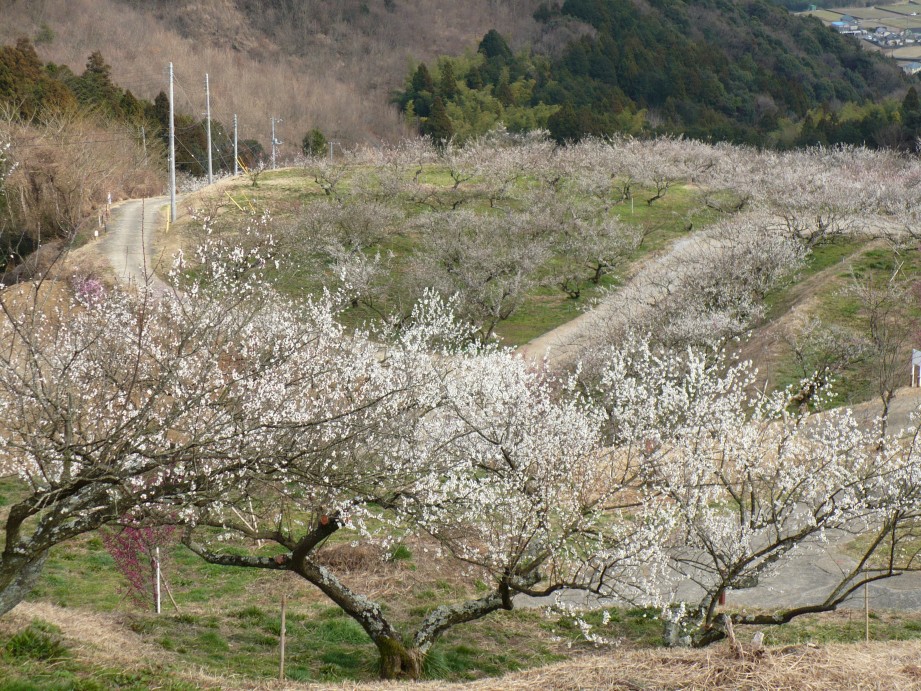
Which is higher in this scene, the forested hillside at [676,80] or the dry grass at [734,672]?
the forested hillside at [676,80]

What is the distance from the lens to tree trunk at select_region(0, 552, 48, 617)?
6.06 m

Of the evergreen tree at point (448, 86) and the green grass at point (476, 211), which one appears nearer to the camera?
the green grass at point (476, 211)

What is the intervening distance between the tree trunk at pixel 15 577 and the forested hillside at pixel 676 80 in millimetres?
58353

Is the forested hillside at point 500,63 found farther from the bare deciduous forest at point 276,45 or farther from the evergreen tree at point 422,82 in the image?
the evergreen tree at point 422,82

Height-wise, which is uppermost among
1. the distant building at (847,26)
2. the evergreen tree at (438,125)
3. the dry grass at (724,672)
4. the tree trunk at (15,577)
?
the distant building at (847,26)

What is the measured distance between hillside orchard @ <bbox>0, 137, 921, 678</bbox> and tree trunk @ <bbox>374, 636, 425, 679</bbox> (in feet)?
0.08

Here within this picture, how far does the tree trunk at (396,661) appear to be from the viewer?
28.1 ft

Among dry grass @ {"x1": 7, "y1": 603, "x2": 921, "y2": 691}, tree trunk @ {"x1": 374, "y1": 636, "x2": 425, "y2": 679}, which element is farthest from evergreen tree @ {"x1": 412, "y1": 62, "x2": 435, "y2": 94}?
dry grass @ {"x1": 7, "y1": 603, "x2": 921, "y2": 691}

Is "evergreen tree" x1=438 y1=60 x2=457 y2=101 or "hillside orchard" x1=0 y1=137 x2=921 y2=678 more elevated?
"evergreen tree" x1=438 y1=60 x2=457 y2=101

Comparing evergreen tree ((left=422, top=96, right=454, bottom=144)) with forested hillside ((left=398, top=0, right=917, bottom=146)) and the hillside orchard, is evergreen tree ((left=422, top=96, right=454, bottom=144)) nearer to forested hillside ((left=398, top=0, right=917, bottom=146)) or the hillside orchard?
forested hillside ((left=398, top=0, right=917, bottom=146))

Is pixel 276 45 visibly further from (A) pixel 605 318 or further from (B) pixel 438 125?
(A) pixel 605 318

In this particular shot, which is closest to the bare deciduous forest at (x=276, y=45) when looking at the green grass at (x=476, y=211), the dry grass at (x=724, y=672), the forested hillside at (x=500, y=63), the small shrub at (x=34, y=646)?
the forested hillside at (x=500, y=63)

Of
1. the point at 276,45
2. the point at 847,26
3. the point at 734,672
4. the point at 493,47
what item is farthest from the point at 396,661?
the point at 847,26

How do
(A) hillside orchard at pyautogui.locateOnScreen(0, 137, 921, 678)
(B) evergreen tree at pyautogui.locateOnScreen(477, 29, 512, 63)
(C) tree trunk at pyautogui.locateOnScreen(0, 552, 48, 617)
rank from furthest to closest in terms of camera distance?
(B) evergreen tree at pyautogui.locateOnScreen(477, 29, 512, 63)
(A) hillside orchard at pyautogui.locateOnScreen(0, 137, 921, 678)
(C) tree trunk at pyautogui.locateOnScreen(0, 552, 48, 617)
